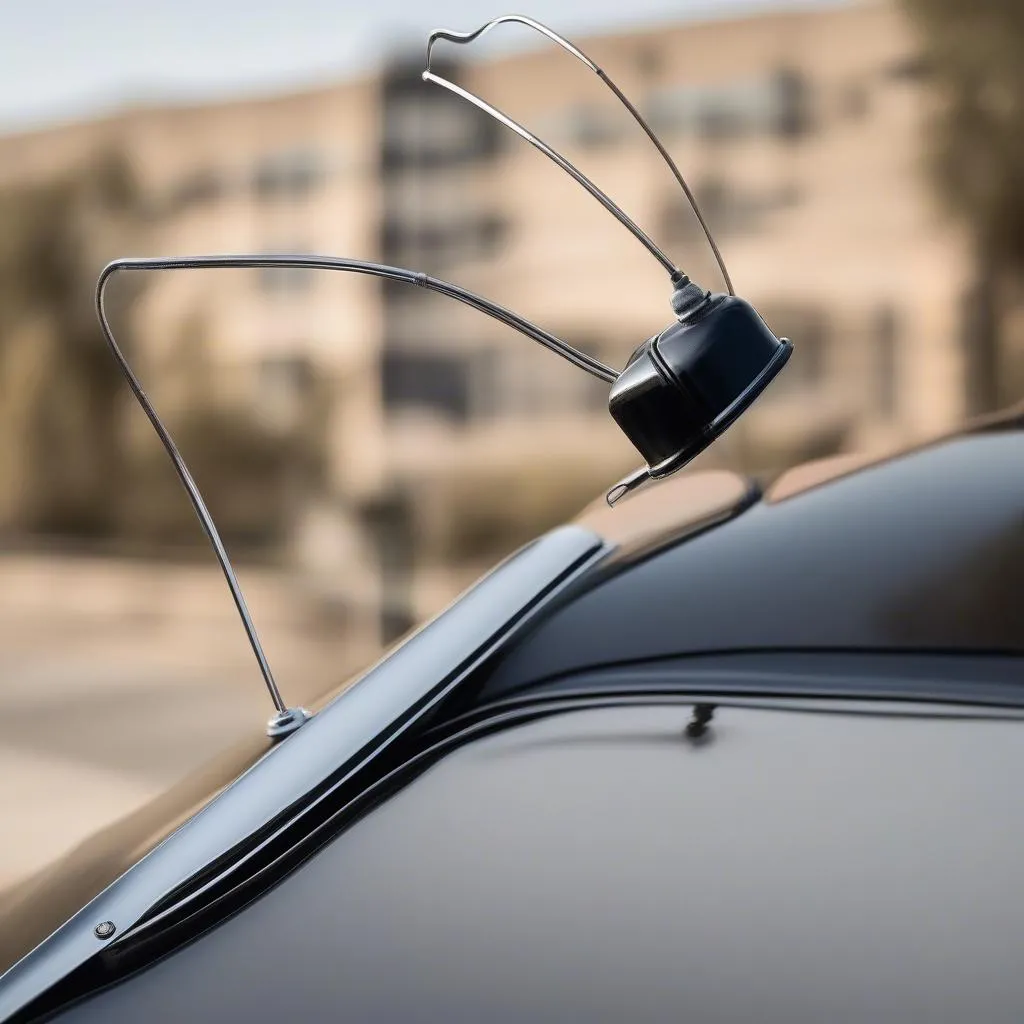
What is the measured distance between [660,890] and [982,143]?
8.47 metres

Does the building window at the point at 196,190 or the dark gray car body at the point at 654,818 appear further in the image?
the building window at the point at 196,190

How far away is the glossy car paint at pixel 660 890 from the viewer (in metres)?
0.82

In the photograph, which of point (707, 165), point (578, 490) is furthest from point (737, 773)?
point (707, 165)

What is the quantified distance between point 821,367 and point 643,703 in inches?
342

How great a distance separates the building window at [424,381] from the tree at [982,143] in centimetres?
383

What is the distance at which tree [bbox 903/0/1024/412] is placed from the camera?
27.1 feet

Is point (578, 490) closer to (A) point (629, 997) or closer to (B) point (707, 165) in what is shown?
(B) point (707, 165)

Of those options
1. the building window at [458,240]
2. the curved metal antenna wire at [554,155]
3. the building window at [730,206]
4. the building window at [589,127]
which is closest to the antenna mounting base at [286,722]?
the curved metal antenna wire at [554,155]

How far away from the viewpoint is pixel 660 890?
34.7 inches

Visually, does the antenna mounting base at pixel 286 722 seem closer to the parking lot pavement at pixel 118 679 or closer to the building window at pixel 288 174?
the parking lot pavement at pixel 118 679

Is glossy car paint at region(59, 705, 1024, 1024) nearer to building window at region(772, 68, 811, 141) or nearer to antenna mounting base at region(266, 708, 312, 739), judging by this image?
antenna mounting base at region(266, 708, 312, 739)

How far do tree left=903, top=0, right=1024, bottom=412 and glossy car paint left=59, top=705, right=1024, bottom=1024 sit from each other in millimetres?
8057

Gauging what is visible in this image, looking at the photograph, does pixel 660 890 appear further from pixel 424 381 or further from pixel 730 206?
pixel 424 381

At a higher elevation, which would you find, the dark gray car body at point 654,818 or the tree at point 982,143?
the tree at point 982,143
